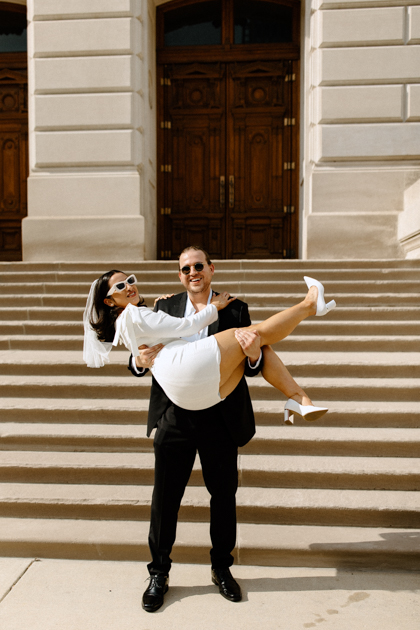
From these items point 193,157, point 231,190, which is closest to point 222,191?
point 231,190

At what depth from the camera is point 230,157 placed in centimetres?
984

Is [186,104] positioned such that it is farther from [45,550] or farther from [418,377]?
[45,550]

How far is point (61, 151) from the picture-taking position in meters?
8.64

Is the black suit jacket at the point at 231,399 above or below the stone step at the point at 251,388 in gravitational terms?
above

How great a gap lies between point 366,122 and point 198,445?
23.5 feet

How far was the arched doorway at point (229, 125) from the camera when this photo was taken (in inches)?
382

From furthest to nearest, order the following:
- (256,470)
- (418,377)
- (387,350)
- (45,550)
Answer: (387,350) < (418,377) < (256,470) < (45,550)

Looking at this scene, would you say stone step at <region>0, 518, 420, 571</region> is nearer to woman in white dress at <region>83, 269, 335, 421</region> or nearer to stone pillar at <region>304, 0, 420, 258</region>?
woman in white dress at <region>83, 269, 335, 421</region>

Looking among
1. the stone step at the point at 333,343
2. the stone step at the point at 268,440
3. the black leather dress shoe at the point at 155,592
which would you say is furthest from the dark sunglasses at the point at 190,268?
the stone step at the point at 333,343

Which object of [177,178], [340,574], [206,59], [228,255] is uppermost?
[206,59]

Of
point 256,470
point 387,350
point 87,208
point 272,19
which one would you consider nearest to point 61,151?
point 87,208

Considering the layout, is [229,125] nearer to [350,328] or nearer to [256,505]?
[350,328]

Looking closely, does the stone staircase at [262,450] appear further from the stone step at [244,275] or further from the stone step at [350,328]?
the stone step at [244,275]

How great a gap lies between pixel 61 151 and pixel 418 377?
661 centimetres
